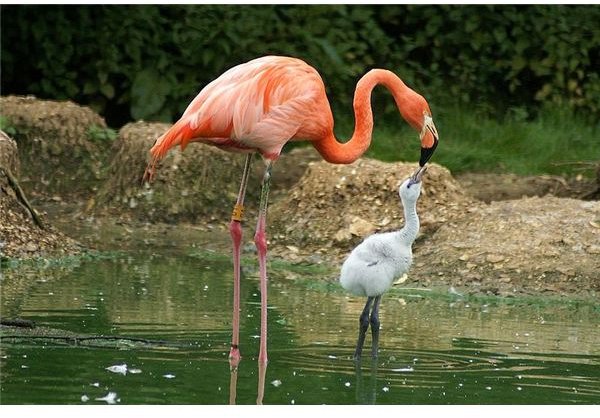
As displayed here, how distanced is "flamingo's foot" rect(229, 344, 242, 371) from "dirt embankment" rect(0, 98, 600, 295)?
9.07 feet

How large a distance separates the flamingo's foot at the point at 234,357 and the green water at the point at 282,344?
4cm

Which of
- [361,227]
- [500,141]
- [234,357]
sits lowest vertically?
[234,357]

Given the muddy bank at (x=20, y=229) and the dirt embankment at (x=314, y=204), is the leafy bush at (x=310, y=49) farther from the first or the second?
the muddy bank at (x=20, y=229)

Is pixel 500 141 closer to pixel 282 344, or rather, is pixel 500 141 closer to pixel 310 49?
pixel 310 49

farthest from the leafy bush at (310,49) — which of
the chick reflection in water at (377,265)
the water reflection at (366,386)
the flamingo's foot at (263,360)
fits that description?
the water reflection at (366,386)

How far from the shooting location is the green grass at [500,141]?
1286 cm

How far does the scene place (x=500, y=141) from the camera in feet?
44.4

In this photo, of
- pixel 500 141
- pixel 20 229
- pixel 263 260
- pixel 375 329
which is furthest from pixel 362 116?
pixel 500 141

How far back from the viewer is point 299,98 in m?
7.06

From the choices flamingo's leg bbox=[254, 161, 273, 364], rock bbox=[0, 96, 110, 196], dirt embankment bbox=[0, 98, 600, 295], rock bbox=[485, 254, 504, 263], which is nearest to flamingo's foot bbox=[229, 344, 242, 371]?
flamingo's leg bbox=[254, 161, 273, 364]

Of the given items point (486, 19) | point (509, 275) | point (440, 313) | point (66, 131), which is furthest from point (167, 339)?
point (486, 19)

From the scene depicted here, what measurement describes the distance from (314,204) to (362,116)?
3.13 metres

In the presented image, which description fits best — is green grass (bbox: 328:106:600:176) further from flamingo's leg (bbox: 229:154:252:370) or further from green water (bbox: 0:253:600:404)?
flamingo's leg (bbox: 229:154:252:370)

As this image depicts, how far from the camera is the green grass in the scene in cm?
1286
